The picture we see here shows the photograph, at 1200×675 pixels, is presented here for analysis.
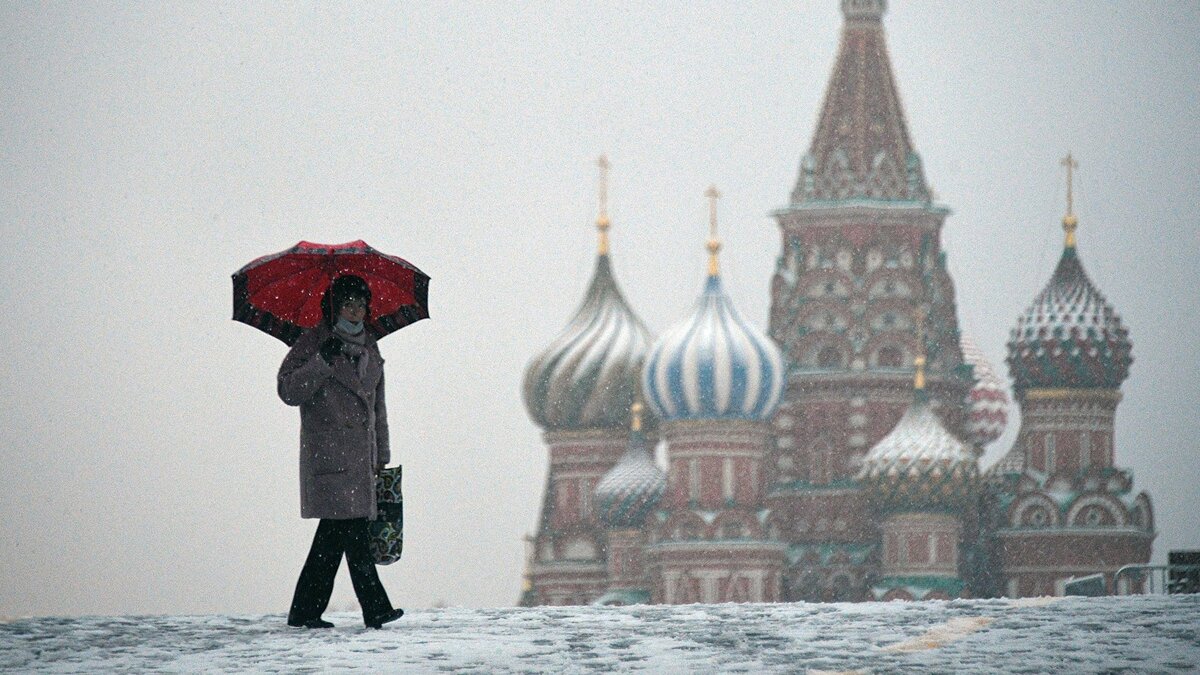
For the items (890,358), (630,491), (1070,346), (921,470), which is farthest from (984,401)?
(630,491)

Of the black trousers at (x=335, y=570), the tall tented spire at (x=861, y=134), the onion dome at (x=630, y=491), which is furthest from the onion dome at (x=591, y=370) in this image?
the black trousers at (x=335, y=570)

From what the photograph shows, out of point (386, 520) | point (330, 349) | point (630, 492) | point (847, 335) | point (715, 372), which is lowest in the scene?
point (386, 520)

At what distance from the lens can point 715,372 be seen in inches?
2363

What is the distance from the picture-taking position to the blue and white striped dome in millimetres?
59875

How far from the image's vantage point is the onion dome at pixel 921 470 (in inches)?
2266

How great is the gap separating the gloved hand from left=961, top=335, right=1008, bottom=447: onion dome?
5176cm

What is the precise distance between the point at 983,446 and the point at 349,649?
172 feet

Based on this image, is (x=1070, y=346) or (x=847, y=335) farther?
(x=847, y=335)

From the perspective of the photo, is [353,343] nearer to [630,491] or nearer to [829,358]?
[829,358]

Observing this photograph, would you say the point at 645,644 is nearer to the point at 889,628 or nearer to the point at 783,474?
the point at 889,628

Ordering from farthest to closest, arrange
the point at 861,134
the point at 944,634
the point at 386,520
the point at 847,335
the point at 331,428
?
1. the point at 861,134
2. the point at 847,335
3. the point at 386,520
4. the point at 331,428
5. the point at 944,634

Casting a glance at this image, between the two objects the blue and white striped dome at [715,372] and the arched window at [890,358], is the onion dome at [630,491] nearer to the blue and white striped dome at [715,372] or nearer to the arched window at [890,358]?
the blue and white striped dome at [715,372]

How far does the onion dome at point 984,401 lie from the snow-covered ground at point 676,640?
5079 centimetres

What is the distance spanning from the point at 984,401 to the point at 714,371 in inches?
249
